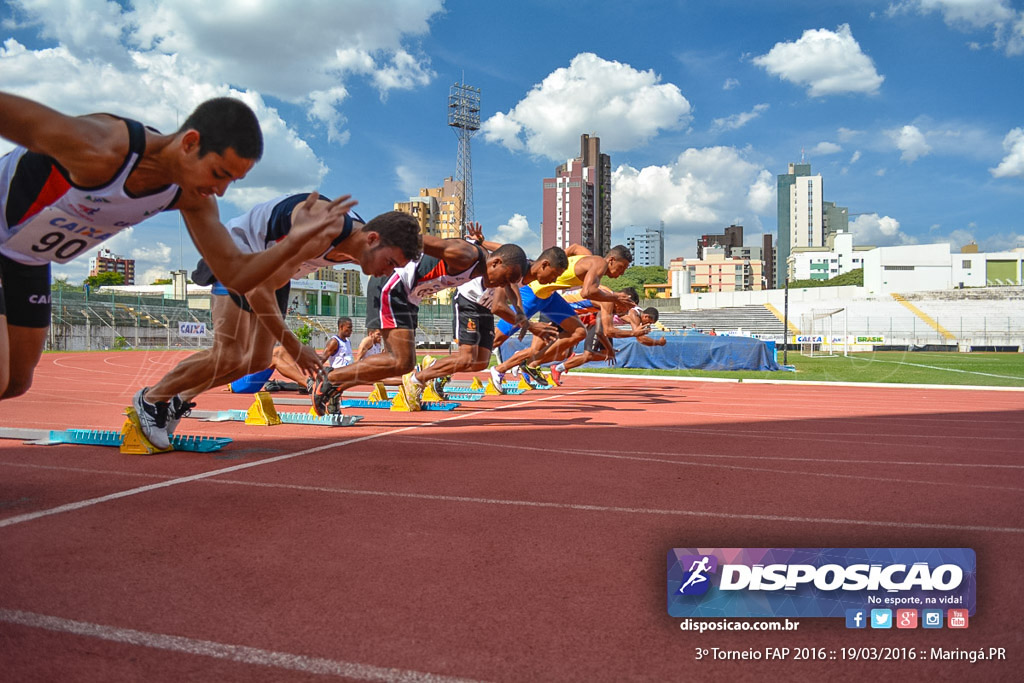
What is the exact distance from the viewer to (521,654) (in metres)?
1.96

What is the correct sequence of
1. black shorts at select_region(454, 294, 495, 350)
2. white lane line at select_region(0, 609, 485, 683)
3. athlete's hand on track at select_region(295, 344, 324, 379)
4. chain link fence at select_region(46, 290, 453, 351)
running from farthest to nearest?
chain link fence at select_region(46, 290, 453, 351), black shorts at select_region(454, 294, 495, 350), athlete's hand on track at select_region(295, 344, 324, 379), white lane line at select_region(0, 609, 485, 683)

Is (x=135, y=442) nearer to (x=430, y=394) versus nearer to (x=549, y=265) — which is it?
(x=549, y=265)

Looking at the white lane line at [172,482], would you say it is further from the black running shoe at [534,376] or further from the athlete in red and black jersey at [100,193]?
the black running shoe at [534,376]

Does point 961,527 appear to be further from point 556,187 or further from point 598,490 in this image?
point 556,187

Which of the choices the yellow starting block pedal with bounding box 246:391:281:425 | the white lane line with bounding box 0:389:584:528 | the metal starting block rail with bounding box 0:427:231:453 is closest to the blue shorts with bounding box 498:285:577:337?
the white lane line with bounding box 0:389:584:528

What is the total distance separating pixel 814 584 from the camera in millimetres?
2215

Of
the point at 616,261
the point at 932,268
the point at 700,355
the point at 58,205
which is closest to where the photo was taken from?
the point at 58,205

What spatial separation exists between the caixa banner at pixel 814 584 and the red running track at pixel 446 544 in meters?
0.08

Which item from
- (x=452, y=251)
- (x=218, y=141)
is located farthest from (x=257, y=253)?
(x=452, y=251)

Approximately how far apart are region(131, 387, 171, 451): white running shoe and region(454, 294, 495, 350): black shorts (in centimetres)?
442

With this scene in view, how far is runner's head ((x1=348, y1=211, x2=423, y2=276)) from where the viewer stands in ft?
15.1

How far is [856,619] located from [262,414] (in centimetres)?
616

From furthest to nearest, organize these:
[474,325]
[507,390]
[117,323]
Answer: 1. [117,323]
2. [507,390]
3. [474,325]

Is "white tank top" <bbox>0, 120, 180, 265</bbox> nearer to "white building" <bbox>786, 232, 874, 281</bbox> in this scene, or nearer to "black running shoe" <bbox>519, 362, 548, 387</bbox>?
"black running shoe" <bbox>519, 362, 548, 387</bbox>
